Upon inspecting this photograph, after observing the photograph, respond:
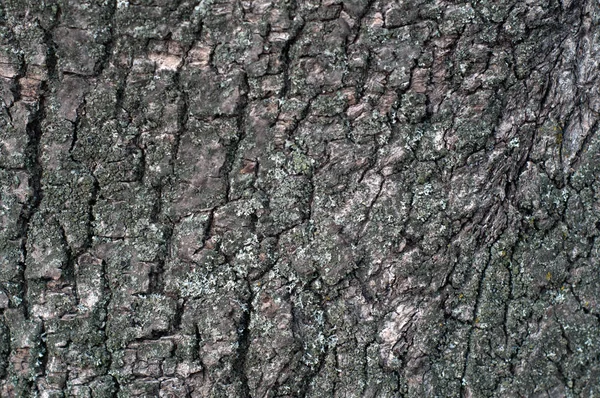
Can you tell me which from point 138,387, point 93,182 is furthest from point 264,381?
point 93,182

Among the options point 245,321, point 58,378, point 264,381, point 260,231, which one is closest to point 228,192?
point 260,231

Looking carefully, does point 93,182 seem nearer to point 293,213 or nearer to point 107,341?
point 107,341

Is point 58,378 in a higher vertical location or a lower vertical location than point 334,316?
lower

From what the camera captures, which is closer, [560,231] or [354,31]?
[354,31]

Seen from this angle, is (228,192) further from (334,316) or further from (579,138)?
(579,138)

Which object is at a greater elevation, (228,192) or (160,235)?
(228,192)

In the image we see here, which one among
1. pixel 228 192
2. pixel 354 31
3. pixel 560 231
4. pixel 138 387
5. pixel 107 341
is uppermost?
pixel 354 31
